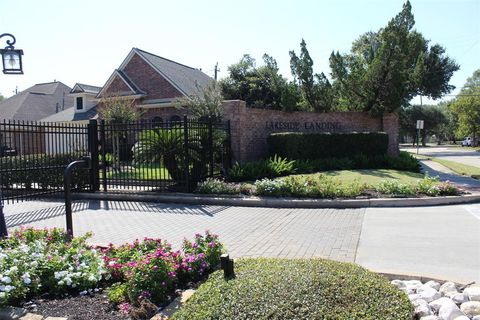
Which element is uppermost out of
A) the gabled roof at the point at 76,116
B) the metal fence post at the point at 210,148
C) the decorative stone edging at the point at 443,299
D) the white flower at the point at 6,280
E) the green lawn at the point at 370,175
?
the gabled roof at the point at 76,116

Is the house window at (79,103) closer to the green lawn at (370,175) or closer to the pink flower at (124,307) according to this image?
the green lawn at (370,175)

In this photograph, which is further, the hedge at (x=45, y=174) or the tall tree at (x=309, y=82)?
the tall tree at (x=309, y=82)

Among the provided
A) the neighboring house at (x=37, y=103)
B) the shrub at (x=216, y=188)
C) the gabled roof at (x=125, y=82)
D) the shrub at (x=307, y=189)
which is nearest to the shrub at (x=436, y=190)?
the shrub at (x=307, y=189)

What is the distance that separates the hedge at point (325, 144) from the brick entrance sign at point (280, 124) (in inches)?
31.9

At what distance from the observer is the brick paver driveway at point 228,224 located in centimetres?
626

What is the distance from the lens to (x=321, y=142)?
17.5 meters

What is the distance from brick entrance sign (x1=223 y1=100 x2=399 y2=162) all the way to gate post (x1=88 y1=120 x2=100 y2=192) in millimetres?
4782

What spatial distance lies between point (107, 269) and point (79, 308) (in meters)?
0.59

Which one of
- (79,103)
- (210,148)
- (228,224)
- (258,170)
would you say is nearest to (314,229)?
(228,224)

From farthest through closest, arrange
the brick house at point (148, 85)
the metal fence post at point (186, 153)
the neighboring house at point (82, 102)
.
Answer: the neighboring house at point (82, 102), the brick house at point (148, 85), the metal fence post at point (186, 153)

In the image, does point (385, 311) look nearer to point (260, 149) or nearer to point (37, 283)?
point (37, 283)

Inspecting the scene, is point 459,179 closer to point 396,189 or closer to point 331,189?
point 396,189

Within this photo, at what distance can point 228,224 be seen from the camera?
8250 millimetres

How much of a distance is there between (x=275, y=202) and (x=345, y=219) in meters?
2.26
